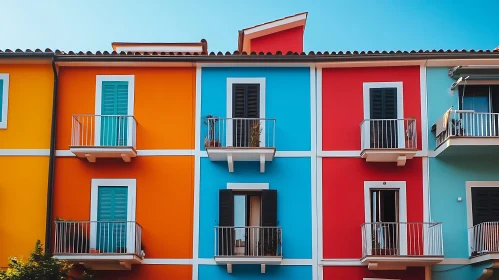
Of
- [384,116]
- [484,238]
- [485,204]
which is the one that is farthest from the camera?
[384,116]

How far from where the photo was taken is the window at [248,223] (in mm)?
20984

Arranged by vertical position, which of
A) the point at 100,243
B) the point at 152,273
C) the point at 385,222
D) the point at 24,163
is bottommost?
the point at 152,273

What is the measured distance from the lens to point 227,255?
67.7 feet

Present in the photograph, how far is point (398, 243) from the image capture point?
20.9 metres

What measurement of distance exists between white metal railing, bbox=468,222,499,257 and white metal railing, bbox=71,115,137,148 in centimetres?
934

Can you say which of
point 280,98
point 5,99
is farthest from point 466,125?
point 5,99

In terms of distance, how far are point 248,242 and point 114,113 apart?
16.8 feet

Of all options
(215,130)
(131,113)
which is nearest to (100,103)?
(131,113)

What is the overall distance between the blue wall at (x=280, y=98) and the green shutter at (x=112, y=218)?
2681 mm

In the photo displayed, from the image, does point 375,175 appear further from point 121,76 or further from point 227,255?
point 121,76

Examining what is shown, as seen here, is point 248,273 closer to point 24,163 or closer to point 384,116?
point 384,116

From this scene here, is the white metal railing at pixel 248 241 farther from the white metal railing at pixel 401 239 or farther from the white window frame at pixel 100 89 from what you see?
the white window frame at pixel 100 89

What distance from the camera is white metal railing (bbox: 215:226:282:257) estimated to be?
824 inches

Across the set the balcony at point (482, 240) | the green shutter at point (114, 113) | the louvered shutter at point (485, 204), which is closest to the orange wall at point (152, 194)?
the green shutter at point (114, 113)
